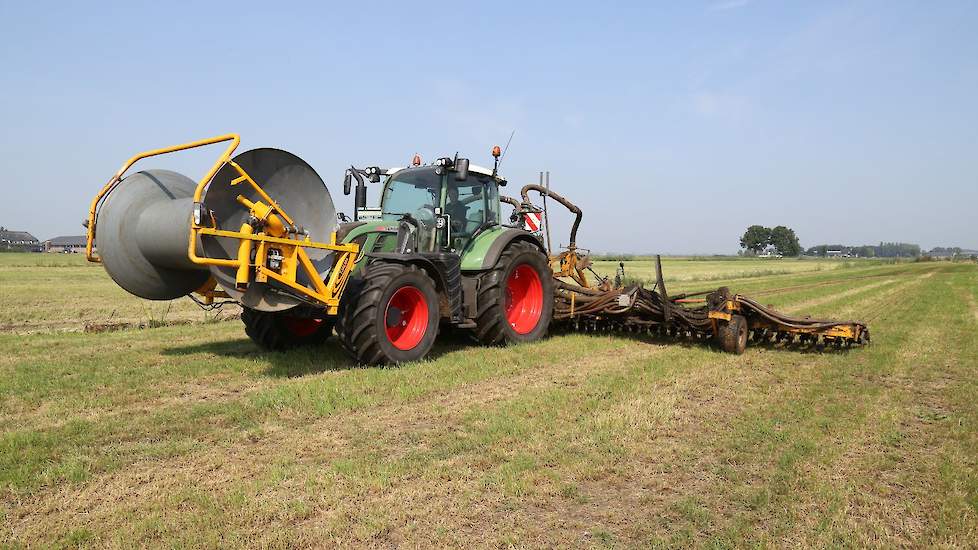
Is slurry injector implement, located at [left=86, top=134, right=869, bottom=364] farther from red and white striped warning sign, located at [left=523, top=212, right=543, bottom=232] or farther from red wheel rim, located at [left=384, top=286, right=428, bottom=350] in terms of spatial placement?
red and white striped warning sign, located at [left=523, top=212, right=543, bottom=232]

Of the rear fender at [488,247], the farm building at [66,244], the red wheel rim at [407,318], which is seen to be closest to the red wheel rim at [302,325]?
the red wheel rim at [407,318]

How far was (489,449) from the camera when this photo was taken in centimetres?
424

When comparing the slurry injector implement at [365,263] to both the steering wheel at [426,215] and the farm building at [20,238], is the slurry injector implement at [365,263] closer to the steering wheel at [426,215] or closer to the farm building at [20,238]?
the steering wheel at [426,215]

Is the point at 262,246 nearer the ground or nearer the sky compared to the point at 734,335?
nearer the sky

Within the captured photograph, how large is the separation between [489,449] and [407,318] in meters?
3.23

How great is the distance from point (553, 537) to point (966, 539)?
1.91 metres

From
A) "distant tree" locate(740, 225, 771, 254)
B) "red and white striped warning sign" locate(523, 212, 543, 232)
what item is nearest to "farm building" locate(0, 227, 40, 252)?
"red and white striped warning sign" locate(523, 212, 543, 232)

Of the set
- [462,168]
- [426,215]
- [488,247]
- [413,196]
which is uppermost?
[462,168]

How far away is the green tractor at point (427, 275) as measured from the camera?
21.8 feet

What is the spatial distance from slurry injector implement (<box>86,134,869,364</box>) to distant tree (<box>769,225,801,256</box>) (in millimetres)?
123701

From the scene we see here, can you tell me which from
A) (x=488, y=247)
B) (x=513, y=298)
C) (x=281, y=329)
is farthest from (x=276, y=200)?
(x=513, y=298)

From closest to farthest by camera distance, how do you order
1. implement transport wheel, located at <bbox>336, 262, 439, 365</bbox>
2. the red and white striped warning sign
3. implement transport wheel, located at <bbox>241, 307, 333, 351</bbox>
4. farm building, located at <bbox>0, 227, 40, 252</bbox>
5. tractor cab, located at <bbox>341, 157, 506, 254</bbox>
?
implement transport wheel, located at <bbox>336, 262, 439, 365</bbox>, implement transport wheel, located at <bbox>241, 307, 333, 351</bbox>, tractor cab, located at <bbox>341, 157, 506, 254</bbox>, the red and white striped warning sign, farm building, located at <bbox>0, 227, 40, 252</bbox>

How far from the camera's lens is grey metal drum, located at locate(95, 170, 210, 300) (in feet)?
19.9

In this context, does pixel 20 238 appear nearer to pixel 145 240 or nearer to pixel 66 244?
pixel 66 244
